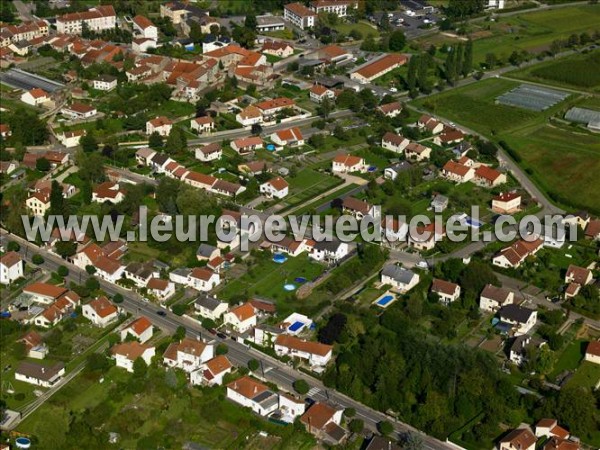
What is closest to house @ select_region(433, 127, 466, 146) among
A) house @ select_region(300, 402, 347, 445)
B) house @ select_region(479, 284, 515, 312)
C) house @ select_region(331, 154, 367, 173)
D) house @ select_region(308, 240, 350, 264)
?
house @ select_region(331, 154, 367, 173)

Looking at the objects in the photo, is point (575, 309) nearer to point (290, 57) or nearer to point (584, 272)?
point (584, 272)

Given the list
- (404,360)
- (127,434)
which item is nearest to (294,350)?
(404,360)

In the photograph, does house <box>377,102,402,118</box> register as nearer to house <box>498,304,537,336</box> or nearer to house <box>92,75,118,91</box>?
house <box>92,75,118,91</box>

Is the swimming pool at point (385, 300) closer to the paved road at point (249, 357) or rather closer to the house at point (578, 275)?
the paved road at point (249, 357)

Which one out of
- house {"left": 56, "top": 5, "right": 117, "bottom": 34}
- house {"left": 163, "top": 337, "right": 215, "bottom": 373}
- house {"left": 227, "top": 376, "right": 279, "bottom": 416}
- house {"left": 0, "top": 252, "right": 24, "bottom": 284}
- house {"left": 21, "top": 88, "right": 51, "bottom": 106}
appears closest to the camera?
house {"left": 227, "top": 376, "right": 279, "bottom": 416}

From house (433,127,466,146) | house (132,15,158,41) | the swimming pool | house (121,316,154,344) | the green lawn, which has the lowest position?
house (433,127,466,146)

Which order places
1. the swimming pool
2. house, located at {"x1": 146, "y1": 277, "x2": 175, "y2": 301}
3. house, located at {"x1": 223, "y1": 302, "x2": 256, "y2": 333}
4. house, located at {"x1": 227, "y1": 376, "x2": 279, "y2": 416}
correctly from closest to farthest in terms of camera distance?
house, located at {"x1": 227, "y1": 376, "x2": 279, "y2": 416} < house, located at {"x1": 223, "y1": 302, "x2": 256, "y2": 333} < the swimming pool < house, located at {"x1": 146, "y1": 277, "x2": 175, "y2": 301}

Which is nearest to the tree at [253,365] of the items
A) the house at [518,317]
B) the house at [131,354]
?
the house at [131,354]

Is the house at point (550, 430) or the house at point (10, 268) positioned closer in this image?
the house at point (550, 430)
